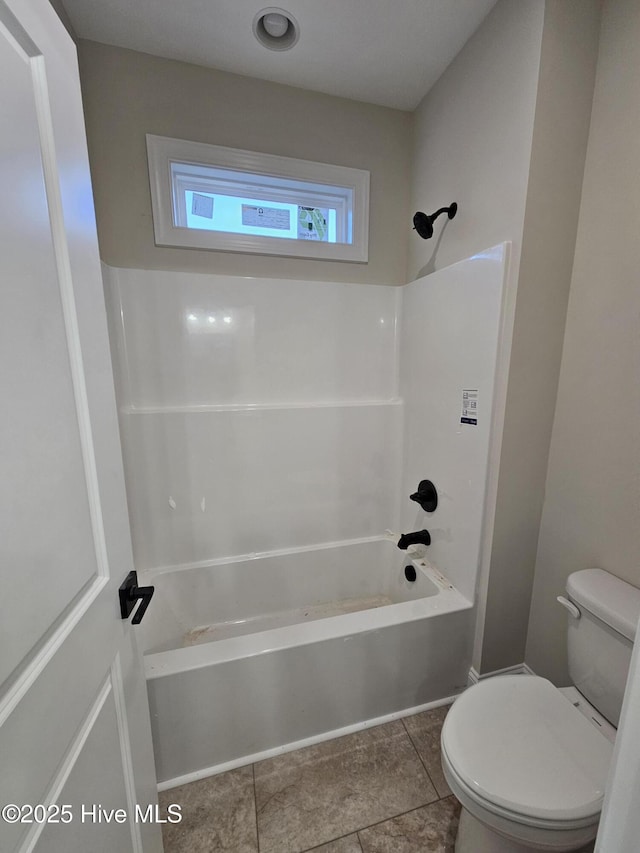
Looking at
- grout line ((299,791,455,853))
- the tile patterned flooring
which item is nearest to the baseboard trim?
the tile patterned flooring

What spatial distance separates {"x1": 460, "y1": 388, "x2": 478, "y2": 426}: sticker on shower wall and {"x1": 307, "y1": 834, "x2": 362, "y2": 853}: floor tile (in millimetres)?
1438

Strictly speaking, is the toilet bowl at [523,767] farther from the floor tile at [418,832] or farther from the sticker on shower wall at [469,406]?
the sticker on shower wall at [469,406]

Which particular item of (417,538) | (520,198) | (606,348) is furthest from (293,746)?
(520,198)

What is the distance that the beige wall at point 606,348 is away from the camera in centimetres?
103

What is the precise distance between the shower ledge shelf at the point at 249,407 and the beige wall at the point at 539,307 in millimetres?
766

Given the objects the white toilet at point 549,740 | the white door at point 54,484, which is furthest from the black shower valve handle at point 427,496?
the white door at point 54,484

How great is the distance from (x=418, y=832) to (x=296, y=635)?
67 cm

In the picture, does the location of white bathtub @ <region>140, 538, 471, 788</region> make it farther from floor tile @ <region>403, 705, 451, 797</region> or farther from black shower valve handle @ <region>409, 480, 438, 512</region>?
black shower valve handle @ <region>409, 480, 438, 512</region>

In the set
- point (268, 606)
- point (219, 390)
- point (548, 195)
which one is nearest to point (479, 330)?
point (548, 195)

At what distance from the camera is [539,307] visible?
121cm

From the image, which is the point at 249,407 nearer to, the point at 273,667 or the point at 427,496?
the point at 427,496

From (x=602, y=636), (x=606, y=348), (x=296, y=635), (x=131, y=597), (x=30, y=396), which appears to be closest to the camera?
(x=30, y=396)

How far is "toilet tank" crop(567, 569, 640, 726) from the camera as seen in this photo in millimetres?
945

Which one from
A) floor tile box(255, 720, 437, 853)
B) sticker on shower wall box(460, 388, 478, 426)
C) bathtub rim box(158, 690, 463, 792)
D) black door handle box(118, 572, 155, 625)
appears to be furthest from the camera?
sticker on shower wall box(460, 388, 478, 426)
